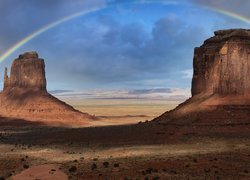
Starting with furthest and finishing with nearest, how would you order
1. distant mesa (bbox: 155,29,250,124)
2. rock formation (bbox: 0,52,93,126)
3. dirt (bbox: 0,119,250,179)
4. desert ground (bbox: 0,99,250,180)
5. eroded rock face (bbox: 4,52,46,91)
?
1. eroded rock face (bbox: 4,52,46,91)
2. rock formation (bbox: 0,52,93,126)
3. distant mesa (bbox: 155,29,250,124)
4. dirt (bbox: 0,119,250,179)
5. desert ground (bbox: 0,99,250,180)

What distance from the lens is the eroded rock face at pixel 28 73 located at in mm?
123938

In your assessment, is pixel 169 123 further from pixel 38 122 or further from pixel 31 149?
pixel 38 122

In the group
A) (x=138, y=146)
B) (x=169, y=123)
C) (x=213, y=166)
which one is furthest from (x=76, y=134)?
(x=213, y=166)

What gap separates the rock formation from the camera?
111m

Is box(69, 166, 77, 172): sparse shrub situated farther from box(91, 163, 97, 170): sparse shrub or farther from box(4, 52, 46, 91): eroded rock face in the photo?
box(4, 52, 46, 91): eroded rock face

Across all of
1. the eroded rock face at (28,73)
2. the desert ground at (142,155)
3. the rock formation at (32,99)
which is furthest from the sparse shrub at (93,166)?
the eroded rock face at (28,73)

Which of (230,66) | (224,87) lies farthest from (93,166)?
(230,66)

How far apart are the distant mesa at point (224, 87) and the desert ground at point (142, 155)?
2.25 metres

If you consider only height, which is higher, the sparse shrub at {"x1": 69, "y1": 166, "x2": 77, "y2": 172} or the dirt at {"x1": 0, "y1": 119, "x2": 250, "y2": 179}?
the dirt at {"x1": 0, "y1": 119, "x2": 250, "y2": 179}

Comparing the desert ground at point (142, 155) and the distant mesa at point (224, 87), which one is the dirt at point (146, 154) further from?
the distant mesa at point (224, 87)

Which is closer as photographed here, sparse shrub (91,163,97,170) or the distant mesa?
sparse shrub (91,163,97,170)

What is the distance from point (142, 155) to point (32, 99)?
79.2 meters

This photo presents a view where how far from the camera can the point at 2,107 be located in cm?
11969

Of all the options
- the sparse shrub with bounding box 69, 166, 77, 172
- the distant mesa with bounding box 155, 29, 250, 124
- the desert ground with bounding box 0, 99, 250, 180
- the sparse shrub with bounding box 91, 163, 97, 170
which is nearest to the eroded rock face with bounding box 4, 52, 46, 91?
the desert ground with bounding box 0, 99, 250, 180
